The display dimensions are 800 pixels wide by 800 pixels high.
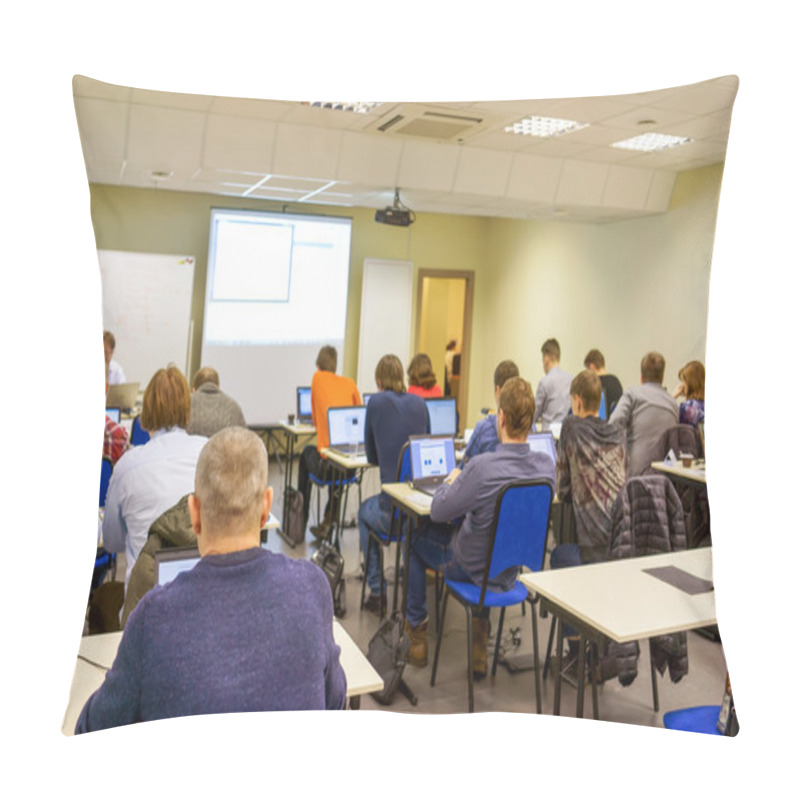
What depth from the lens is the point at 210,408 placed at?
2309 mm

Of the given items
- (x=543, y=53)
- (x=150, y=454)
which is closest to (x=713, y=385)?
(x=543, y=53)

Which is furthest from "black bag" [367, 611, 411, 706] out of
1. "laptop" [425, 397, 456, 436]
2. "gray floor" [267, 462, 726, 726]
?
"laptop" [425, 397, 456, 436]

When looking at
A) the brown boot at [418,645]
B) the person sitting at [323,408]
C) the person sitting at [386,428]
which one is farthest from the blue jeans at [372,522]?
the brown boot at [418,645]

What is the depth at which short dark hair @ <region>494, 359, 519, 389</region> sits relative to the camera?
288cm

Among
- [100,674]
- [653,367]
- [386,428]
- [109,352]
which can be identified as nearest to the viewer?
[100,674]

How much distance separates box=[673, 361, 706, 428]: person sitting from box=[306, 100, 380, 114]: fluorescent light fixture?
1176 millimetres

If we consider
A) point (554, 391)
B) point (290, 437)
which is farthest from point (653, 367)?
point (290, 437)

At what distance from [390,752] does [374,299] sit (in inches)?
116

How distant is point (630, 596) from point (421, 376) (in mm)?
1798

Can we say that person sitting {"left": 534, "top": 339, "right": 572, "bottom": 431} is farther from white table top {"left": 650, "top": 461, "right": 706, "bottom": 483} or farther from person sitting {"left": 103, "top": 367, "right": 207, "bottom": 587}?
person sitting {"left": 103, "top": 367, "right": 207, "bottom": 587}

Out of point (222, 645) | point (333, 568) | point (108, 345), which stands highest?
point (108, 345)

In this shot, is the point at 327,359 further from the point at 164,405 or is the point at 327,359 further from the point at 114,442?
the point at 114,442

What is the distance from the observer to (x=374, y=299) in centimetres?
429

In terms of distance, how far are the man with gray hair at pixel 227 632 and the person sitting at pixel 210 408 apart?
68cm
